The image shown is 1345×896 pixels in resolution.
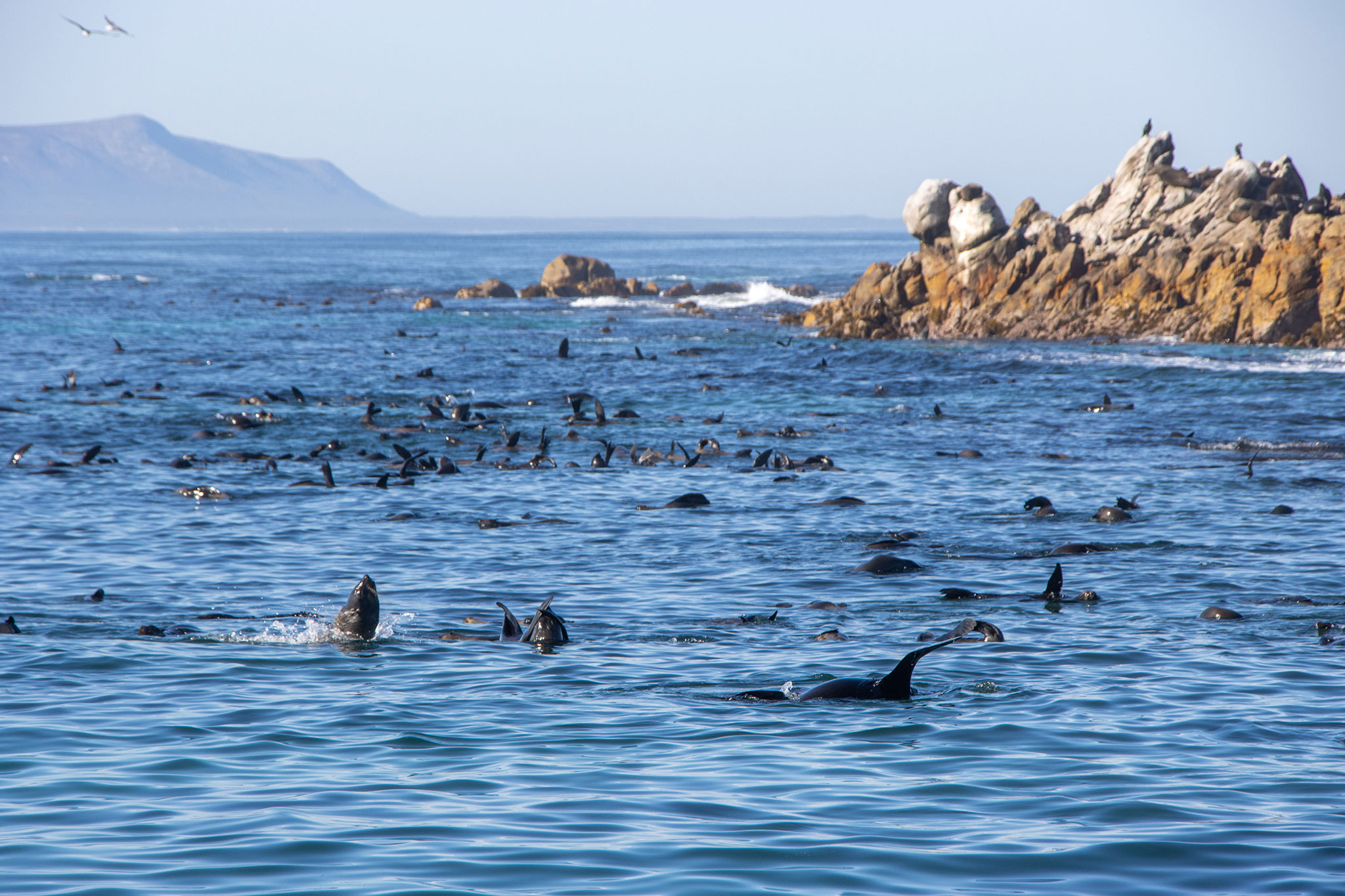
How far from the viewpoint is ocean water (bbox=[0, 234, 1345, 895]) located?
6227 millimetres

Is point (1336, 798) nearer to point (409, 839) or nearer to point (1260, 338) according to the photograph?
point (409, 839)

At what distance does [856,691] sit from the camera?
358 inches

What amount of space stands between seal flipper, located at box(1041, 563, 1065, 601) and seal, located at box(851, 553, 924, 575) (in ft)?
5.87

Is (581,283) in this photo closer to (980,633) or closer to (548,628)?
(548,628)

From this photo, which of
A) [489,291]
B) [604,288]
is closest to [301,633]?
[489,291]

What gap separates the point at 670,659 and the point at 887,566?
4248mm

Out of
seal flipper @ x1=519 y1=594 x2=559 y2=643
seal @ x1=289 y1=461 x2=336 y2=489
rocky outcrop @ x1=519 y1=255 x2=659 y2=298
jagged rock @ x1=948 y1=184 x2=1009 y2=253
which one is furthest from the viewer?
rocky outcrop @ x1=519 y1=255 x2=659 y2=298

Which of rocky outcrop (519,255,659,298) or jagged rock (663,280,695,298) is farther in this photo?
rocky outcrop (519,255,659,298)

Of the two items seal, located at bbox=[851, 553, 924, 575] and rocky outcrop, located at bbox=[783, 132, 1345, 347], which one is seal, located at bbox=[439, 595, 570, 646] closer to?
seal, located at bbox=[851, 553, 924, 575]

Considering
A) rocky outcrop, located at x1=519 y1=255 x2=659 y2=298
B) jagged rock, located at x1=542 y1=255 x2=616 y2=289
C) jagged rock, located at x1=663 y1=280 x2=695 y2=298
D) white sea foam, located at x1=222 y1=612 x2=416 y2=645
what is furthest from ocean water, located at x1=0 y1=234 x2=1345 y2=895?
jagged rock, located at x1=542 y1=255 x2=616 y2=289

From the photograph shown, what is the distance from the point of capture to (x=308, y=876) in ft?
19.0

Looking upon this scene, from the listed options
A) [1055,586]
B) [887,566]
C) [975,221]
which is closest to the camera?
[1055,586]

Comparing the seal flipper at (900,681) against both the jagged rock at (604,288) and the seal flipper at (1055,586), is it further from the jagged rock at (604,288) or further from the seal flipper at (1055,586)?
the jagged rock at (604,288)

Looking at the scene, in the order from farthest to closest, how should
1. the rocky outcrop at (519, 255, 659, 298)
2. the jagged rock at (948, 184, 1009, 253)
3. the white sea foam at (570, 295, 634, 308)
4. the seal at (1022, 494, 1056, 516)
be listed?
the rocky outcrop at (519, 255, 659, 298), the white sea foam at (570, 295, 634, 308), the jagged rock at (948, 184, 1009, 253), the seal at (1022, 494, 1056, 516)
